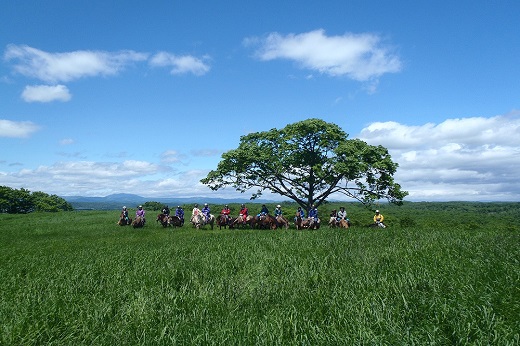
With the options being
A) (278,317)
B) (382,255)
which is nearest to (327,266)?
(382,255)

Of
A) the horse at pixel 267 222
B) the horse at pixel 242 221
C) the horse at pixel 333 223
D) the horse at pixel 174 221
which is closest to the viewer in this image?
the horse at pixel 333 223

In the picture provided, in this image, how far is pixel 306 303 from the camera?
200 inches

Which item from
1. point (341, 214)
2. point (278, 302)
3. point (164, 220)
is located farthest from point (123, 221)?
point (278, 302)

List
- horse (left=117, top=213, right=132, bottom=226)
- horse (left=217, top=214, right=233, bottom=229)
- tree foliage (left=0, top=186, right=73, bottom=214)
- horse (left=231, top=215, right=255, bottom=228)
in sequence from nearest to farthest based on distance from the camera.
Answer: horse (left=231, top=215, right=255, bottom=228)
horse (left=217, top=214, right=233, bottom=229)
horse (left=117, top=213, right=132, bottom=226)
tree foliage (left=0, top=186, right=73, bottom=214)

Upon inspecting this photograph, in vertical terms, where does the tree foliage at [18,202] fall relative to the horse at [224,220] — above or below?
above

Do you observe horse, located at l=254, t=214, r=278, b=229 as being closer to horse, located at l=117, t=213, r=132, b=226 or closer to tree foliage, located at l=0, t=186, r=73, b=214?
horse, located at l=117, t=213, r=132, b=226

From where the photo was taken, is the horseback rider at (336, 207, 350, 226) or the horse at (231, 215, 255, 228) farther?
the horse at (231, 215, 255, 228)

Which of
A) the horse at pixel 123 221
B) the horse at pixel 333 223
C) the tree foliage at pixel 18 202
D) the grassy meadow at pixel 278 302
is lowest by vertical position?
the grassy meadow at pixel 278 302

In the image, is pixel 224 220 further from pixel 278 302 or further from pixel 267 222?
pixel 278 302

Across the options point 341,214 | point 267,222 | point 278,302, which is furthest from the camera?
point 267,222

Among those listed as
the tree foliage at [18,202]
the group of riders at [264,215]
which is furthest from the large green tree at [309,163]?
the tree foliage at [18,202]

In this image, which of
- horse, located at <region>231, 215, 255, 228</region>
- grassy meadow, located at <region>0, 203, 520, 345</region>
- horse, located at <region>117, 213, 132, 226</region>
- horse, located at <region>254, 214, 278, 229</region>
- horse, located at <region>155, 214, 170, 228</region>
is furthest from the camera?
horse, located at <region>117, 213, 132, 226</region>

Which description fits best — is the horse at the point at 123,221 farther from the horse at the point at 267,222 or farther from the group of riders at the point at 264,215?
the horse at the point at 267,222

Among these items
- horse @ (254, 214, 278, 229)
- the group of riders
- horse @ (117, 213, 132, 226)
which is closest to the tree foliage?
horse @ (117, 213, 132, 226)
